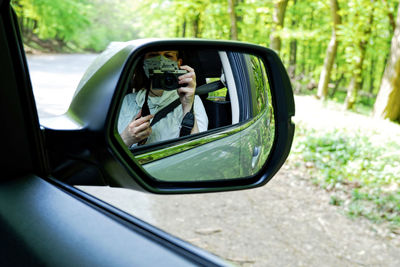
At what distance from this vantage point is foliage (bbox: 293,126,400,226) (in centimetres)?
482

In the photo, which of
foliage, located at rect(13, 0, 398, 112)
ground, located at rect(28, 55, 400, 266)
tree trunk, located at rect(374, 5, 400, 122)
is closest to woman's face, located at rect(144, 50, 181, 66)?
ground, located at rect(28, 55, 400, 266)

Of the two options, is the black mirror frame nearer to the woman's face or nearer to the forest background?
the woman's face

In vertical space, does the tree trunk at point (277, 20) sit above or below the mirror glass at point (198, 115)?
below

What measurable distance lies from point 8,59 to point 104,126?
18.0 inches

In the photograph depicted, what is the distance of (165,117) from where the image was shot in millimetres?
1271

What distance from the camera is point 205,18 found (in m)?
15.3

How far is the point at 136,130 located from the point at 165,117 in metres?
0.14

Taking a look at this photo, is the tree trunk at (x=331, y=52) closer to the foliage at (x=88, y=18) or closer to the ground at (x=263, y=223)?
the ground at (x=263, y=223)

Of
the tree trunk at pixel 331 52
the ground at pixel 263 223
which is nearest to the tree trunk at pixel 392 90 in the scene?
the tree trunk at pixel 331 52

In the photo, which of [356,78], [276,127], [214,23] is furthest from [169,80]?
[356,78]

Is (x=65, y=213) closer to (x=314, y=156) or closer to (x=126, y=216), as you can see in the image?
(x=126, y=216)

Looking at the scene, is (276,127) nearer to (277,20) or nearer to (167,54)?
(167,54)

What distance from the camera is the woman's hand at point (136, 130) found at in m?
1.15

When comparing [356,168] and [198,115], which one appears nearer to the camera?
[198,115]
